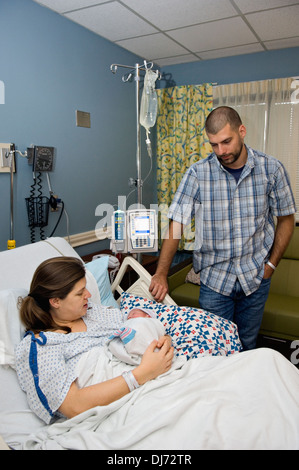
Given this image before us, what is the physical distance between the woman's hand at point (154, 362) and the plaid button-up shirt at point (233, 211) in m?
0.60

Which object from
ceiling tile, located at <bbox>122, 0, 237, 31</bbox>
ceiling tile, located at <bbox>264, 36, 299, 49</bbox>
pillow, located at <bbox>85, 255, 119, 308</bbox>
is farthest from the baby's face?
ceiling tile, located at <bbox>264, 36, 299, 49</bbox>

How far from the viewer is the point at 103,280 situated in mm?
1901

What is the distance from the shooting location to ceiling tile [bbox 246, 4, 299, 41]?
8.49ft

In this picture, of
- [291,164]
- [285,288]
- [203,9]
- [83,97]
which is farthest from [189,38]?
[285,288]

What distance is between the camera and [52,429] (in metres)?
1.10

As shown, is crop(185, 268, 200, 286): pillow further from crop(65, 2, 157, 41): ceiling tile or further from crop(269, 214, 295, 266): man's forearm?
crop(65, 2, 157, 41): ceiling tile

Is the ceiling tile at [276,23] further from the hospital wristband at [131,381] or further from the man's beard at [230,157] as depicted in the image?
the hospital wristband at [131,381]

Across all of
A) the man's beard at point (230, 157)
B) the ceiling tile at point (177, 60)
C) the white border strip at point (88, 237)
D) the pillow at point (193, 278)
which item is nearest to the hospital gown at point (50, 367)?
the man's beard at point (230, 157)

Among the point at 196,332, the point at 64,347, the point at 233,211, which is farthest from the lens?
the point at 233,211

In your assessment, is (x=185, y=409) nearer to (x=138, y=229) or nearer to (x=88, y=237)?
(x=138, y=229)

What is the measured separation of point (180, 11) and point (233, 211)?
1.66 meters

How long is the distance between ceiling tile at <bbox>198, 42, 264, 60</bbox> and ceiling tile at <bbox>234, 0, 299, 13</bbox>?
0.78 m

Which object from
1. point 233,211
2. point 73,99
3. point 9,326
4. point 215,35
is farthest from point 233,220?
point 215,35

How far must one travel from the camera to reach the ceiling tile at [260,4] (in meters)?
2.42
